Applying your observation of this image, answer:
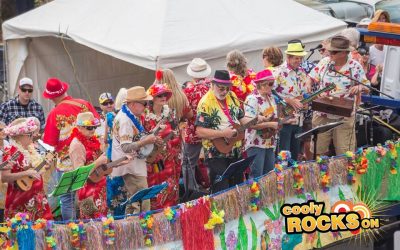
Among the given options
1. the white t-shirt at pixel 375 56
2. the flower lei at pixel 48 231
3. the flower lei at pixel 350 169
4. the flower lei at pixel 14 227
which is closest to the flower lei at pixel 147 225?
the flower lei at pixel 48 231

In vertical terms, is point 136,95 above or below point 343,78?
below

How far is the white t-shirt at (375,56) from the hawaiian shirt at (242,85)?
2762mm

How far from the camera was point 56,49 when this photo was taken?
12.8m

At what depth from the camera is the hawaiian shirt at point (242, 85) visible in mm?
9062

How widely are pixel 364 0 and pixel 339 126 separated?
7.70 meters

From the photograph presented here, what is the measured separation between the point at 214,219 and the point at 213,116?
187 cm

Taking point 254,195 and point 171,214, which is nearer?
point 171,214

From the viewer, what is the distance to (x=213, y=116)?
26.1 feet

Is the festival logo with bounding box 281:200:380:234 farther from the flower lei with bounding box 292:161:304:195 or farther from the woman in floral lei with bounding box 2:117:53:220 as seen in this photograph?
the woman in floral lei with bounding box 2:117:53:220

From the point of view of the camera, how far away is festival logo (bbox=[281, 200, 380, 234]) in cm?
712

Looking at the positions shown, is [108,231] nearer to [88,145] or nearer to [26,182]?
[26,182]

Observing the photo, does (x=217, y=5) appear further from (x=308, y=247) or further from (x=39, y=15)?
(x=308, y=247)

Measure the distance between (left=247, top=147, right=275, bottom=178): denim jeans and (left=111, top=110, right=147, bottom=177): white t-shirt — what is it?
134 cm

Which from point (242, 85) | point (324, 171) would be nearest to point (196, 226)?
point (324, 171)
